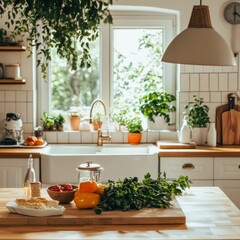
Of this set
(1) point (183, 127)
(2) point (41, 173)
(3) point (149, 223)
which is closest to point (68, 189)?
(3) point (149, 223)

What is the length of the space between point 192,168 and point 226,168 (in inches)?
11.5

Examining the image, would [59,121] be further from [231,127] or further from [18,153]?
[231,127]

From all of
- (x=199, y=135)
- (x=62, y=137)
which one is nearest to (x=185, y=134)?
(x=199, y=135)

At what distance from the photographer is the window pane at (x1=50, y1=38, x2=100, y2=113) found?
19.6 feet

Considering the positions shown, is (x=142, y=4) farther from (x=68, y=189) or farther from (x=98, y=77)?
(x=68, y=189)

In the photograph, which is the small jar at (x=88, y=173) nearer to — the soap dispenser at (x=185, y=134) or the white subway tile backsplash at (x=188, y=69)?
the soap dispenser at (x=185, y=134)

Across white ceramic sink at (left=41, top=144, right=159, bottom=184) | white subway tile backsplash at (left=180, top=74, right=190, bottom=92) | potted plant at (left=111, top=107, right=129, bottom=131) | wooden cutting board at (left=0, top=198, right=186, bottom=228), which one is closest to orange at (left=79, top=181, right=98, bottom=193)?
wooden cutting board at (left=0, top=198, right=186, bottom=228)

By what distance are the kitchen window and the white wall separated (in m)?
0.25

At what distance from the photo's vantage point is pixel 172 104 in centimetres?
602

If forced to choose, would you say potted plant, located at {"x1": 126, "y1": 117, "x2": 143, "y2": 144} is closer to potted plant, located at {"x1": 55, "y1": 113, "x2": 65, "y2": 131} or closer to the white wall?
the white wall

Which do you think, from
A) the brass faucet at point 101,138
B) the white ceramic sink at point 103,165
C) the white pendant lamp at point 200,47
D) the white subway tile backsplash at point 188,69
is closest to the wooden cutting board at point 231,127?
the white subway tile backsplash at point 188,69

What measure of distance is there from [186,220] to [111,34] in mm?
3264

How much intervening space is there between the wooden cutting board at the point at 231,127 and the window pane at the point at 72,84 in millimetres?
1309

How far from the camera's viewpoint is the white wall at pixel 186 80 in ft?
18.6
